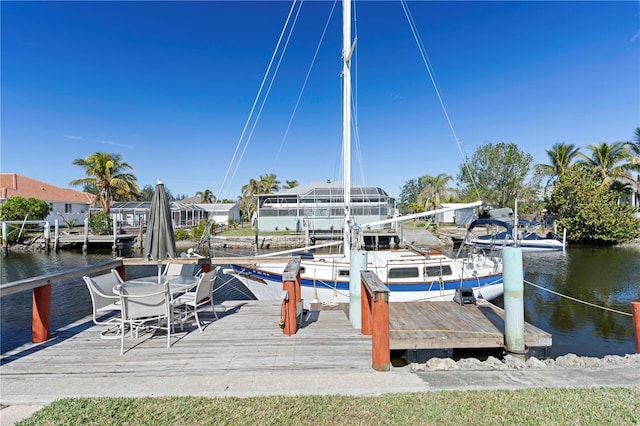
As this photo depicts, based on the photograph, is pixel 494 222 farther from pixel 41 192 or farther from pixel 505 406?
pixel 41 192

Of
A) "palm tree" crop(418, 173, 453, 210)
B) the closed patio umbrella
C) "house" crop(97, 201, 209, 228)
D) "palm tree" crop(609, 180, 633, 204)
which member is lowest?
the closed patio umbrella

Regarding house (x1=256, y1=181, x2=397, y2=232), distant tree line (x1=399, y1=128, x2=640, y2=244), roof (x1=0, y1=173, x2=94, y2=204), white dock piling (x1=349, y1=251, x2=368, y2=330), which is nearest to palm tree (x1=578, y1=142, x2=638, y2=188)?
distant tree line (x1=399, y1=128, x2=640, y2=244)

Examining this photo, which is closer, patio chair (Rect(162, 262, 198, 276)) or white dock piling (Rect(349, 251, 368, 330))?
white dock piling (Rect(349, 251, 368, 330))

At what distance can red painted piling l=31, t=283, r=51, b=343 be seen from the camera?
446 cm

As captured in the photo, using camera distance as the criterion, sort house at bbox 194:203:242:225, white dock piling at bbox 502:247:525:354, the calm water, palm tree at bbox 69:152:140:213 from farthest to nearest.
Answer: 1. house at bbox 194:203:242:225
2. palm tree at bbox 69:152:140:213
3. the calm water
4. white dock piling at bbox 502:247:525:354

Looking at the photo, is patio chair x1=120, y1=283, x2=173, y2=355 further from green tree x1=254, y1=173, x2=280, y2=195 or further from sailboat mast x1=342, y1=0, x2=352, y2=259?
green tree x1=254, y1=173, x2=280, y2=195

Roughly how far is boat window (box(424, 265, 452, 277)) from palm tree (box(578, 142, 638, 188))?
102ft

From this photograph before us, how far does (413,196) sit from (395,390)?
337 ft

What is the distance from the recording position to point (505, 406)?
2848 mm

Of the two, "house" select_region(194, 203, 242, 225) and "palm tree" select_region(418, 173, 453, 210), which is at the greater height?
"palm tree" select_region(418, 173, 453, 210)

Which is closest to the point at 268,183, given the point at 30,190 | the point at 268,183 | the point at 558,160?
the point at 268,183

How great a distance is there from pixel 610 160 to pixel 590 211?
7.50m

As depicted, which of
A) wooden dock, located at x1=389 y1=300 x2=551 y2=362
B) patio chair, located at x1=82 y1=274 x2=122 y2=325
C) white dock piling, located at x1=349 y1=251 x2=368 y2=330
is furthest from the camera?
wooden dock, located at x1=389 y1=300 x2=551 y2=362

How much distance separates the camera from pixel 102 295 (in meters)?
4.44
